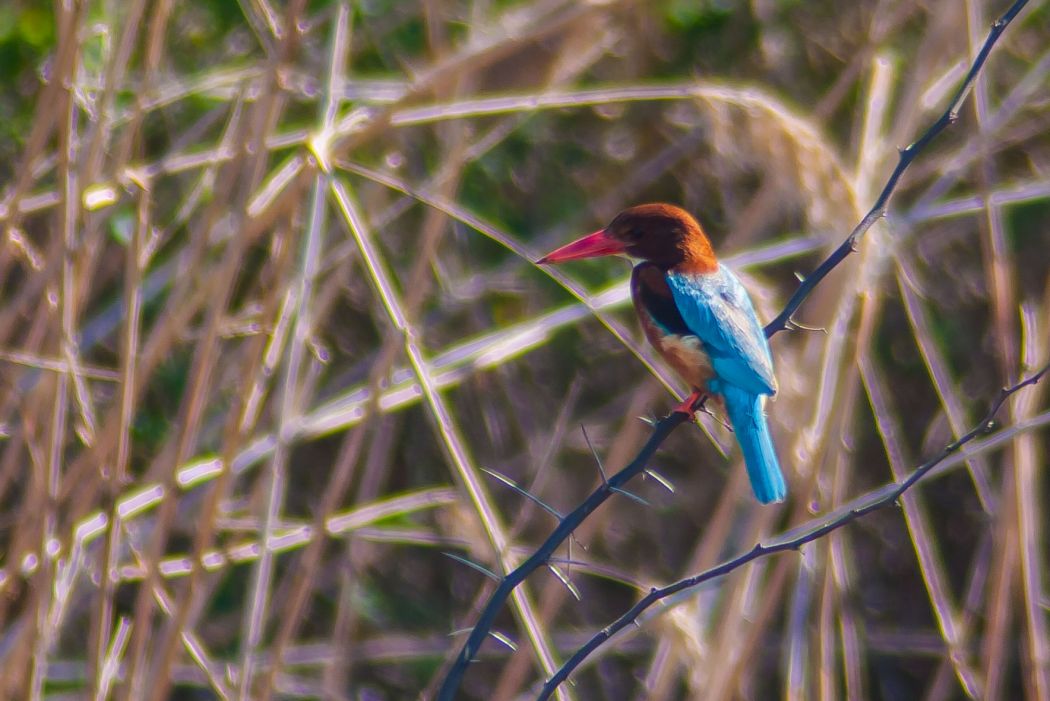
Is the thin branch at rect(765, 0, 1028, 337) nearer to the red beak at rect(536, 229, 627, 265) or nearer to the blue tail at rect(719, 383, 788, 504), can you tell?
the blue tail at rect(719, 383, 788, 504)

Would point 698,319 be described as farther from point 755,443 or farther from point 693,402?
point 755,443

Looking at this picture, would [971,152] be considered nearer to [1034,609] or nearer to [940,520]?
[1034,609]

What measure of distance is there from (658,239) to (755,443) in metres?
0.61

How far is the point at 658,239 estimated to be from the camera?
8.29 feet

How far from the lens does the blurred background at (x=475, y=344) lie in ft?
7.47

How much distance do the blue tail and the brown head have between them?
0.39m

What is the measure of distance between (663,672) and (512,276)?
62.8 inches

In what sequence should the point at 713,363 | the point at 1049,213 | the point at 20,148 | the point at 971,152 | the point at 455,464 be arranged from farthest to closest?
the point at 1049,213
the point at 20,148
the point at 971,152
the point at 713,363
the point at 455,464

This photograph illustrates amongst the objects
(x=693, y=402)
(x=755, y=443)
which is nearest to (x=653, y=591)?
(x=755, y=443)

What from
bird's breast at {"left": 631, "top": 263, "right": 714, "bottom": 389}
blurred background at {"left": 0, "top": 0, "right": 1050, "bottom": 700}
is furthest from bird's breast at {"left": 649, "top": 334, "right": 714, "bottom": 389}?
blurred background at {"left": 0, "top": 0, "right": 1050, "bottom": 700}

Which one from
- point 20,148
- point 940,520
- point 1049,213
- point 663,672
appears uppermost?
point 1049,213

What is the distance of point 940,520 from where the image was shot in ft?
14.4

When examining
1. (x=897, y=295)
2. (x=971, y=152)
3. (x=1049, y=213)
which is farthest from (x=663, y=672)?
(x=1049, y=213)

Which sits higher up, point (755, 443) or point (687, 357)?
point (687, 357)
